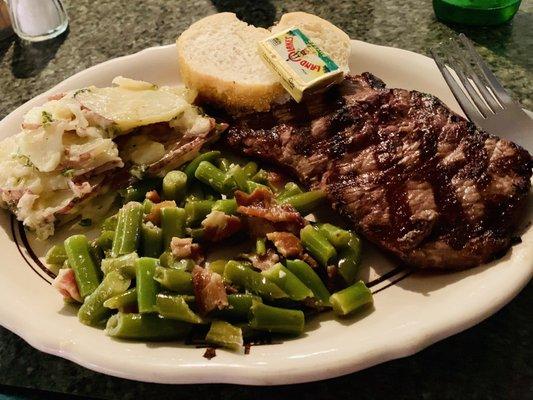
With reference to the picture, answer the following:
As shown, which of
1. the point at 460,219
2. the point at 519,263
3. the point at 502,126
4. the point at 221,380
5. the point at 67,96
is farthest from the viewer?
the point at 67,96

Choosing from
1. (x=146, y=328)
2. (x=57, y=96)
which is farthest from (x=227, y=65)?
(x=146, y=328)

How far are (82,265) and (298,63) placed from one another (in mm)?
1432

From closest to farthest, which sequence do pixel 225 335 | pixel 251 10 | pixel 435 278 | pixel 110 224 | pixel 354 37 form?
pixel 225 335 → pixel 435 278 → pixel 110 224 → pixel 354 37 → pixel 251 10

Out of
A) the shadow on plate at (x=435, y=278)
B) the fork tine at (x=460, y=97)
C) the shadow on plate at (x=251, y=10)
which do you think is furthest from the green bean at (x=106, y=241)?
the shadow on plate at (x=251, y=10)

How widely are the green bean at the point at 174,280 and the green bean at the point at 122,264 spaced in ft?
0.50

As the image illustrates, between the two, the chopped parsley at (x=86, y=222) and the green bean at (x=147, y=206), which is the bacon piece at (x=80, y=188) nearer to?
the chopped parsley at (x=86, y=222)

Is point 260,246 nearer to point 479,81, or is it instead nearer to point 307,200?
point 307,200

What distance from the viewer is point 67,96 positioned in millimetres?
2930

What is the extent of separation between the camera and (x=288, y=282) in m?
2.18

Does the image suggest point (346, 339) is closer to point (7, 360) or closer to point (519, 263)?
point (519, 263)

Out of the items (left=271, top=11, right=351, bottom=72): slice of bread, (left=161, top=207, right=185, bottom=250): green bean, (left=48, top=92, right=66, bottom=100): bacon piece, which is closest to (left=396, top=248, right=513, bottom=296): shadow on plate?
(left=161, top=207, right=185, bottom=250): green bean

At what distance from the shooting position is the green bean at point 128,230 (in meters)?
2.38

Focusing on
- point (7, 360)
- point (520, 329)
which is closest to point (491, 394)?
point (520, 329)

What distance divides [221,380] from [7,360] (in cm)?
97
